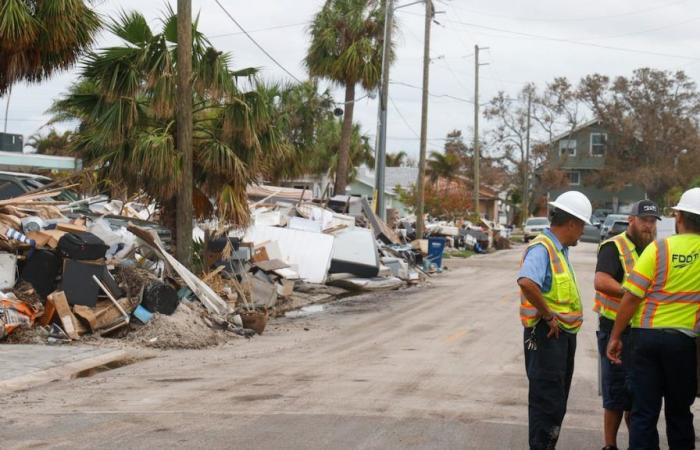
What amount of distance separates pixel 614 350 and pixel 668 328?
2.12 ft

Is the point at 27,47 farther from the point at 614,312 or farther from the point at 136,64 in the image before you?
the point at 614,312

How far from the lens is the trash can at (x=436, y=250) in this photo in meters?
32.8

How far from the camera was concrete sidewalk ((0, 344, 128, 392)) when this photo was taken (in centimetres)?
1088

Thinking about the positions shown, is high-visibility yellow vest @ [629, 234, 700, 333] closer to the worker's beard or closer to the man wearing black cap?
the man wearing black cap

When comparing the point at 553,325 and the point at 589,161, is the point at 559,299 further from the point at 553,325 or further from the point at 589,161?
the point at 589,161

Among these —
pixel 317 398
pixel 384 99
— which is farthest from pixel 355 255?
pixel 317 398

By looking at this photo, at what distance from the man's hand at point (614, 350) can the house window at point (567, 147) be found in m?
71.6

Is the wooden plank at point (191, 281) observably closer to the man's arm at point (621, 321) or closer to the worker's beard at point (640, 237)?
the worker's beard at point (640, 237)

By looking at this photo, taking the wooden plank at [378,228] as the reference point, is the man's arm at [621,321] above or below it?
above

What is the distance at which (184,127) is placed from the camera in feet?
57.9

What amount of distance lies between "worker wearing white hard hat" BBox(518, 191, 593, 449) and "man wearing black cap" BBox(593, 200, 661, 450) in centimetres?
100

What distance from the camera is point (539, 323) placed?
251 inches

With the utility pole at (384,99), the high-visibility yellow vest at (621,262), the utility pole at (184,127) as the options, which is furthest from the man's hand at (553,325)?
the utility pole at (384,99)

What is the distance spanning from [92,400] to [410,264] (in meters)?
20.2
